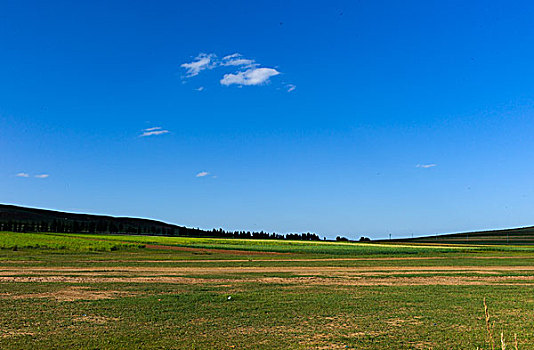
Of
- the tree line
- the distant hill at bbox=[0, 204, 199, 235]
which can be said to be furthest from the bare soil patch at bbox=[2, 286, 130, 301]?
the distant hill at bbox=[0, 204, 199, 235]

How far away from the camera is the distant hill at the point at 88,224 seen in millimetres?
145500

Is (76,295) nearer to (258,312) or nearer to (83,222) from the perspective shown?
(258,312)

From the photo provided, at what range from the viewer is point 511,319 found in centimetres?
1324

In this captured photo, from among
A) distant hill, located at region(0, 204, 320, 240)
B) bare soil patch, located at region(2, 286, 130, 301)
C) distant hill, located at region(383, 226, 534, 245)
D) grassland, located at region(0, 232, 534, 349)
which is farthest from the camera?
→ distant hill, located at region(0, 204, 320, 240)

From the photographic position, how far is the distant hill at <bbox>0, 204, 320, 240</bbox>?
145500 millimetres

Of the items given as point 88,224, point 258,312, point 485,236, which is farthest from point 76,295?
point 88,224

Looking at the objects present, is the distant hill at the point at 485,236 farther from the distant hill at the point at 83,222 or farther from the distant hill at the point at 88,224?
the distant hill at the point at 83,222

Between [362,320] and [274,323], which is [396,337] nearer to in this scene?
[362,320]

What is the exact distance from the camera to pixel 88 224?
166m

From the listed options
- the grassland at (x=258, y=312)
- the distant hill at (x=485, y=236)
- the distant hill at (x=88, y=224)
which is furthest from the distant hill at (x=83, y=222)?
the grassland at (x=258, y=312)

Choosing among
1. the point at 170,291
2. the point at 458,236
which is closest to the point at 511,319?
the point at 170,291

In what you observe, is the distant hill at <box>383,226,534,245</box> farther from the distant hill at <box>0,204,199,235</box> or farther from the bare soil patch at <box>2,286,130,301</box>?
the bare soil patch at <box>2,286,130,301</box>

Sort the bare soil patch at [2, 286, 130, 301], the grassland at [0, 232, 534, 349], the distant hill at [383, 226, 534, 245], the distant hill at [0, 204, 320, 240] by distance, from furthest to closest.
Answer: the distant hill at [0, 204, 320, 240] → the distant hill at [383, 226, 534, 245] → the bare soil patch at [2, 286, 130, 301] → the grassland at [0, 232, 534, 349]

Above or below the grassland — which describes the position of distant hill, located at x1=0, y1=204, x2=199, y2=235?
above
